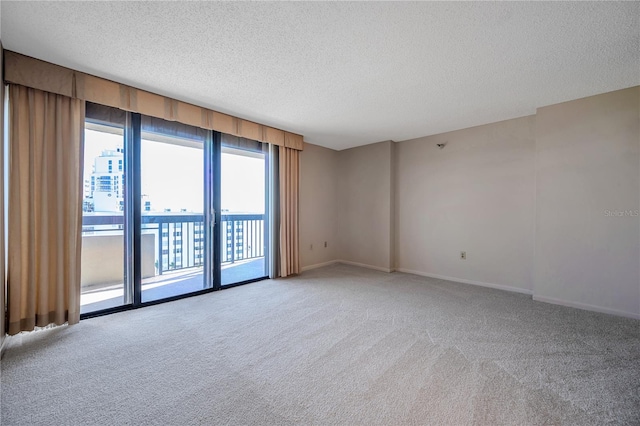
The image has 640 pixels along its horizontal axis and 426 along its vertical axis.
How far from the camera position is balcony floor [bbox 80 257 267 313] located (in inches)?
110

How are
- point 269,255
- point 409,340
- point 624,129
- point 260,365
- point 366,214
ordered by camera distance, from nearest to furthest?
1. point 260,365
2. point 409,340
3. point 624,129
4. point 269,255
5. point 366,214

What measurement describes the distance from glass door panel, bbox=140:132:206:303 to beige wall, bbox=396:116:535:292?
11.1 feet

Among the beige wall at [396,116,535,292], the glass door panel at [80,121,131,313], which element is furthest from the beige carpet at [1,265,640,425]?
the beige wall at [396,116,535,292]

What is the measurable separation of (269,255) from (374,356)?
257 centimetres

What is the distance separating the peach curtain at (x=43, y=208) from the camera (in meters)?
2.10

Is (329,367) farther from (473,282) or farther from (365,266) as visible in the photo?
(365,266)

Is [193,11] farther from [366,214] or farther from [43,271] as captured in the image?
[366,214]

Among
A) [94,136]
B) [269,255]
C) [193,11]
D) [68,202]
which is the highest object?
[193,11]

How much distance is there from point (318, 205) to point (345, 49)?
3.27 meters

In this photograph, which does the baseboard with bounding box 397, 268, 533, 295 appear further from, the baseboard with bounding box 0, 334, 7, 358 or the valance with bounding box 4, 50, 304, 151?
the baseboard with bounding box 0, 334, 7, 358

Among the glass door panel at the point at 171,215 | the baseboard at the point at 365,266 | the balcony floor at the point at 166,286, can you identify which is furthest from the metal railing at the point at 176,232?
the baseboard at the point at 365,266

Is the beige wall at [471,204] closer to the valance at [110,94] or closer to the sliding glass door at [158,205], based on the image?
the sliding glass door at [158,205]

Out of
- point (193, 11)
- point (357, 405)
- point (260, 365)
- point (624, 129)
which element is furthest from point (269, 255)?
point (624, 129)

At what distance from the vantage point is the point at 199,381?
1.64 metres
